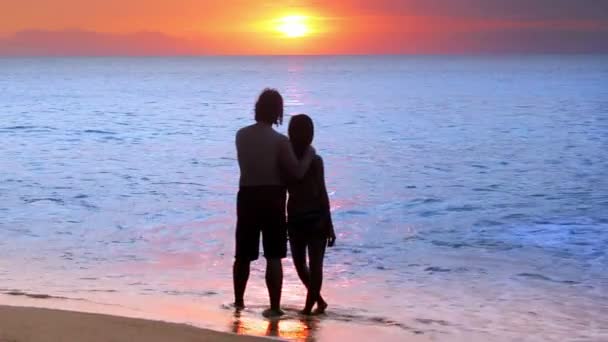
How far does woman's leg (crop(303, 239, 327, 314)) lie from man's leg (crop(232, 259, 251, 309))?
552 millimetres

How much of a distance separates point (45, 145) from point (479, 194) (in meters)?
17.7

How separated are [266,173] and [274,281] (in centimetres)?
103

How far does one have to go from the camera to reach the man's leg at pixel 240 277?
24.9 ft

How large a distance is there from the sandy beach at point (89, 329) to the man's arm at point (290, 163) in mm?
1458

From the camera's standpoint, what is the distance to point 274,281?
755 centimetres

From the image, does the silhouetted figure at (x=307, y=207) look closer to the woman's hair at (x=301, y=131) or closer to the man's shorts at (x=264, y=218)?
the woman's hair at (x=301, y=131)

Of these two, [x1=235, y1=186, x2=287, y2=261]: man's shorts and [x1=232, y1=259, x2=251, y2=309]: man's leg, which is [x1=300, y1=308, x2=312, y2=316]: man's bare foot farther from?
[x1=235, y1=186, x2=287, y2=261]: man's shorts

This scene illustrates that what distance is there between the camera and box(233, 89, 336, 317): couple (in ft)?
23.2

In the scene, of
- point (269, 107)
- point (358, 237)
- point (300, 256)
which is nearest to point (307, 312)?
point (300, 256)

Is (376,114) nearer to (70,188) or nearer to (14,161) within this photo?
(14,161)

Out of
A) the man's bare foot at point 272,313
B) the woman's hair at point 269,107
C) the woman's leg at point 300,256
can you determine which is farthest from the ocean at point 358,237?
the woman's hair at point 269,107

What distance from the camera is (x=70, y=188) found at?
18719 millimetres

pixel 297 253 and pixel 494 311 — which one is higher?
pixel 297 253

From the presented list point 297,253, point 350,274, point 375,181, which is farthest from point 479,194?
point 297,253
